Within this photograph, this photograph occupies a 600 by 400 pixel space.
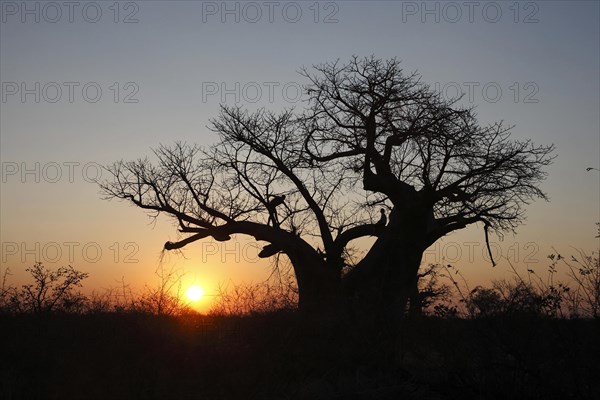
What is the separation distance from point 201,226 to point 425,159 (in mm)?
4751

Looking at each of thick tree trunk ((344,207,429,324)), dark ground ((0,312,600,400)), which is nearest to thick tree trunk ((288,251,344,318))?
thick tree trunk ((344,207,429,324))

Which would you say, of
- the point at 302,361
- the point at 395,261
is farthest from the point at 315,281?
the point at 302,361

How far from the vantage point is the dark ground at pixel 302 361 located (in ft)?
23.4

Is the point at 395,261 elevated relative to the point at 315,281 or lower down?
elevated

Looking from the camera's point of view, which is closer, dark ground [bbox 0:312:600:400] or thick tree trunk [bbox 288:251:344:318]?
dark ground [bbox 0:312:600:400]

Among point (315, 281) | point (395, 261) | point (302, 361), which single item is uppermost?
point (395, 261)

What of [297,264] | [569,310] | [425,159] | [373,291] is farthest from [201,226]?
[569,310]

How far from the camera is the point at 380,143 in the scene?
14.4 m

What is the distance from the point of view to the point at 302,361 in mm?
8305

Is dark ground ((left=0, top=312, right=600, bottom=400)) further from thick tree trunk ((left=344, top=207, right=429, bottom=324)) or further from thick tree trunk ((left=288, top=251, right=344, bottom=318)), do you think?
thick tree trunk ((left=344, top=207, right=429, bottom=324))

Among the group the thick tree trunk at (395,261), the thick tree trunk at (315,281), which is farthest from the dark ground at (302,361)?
the thick tree trunk at (395,261)

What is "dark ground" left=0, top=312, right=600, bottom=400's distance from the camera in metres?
7.12

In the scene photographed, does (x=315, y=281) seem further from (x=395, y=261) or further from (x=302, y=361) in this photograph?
(x=302, y=361)

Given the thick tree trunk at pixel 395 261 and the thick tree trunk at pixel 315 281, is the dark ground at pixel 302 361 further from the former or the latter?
the thick tree trunk at pixel 395 261
